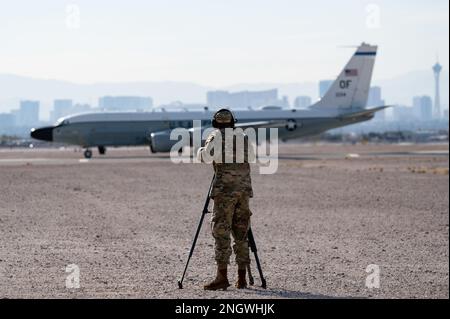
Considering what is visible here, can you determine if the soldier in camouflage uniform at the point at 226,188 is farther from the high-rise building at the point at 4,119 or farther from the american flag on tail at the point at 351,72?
the american flag on tail at the point at 351,72

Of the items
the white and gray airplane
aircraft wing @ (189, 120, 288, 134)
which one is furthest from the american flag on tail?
aircraft wing @ (189, 120, 288, 134)

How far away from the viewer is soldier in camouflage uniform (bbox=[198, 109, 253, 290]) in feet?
40.1

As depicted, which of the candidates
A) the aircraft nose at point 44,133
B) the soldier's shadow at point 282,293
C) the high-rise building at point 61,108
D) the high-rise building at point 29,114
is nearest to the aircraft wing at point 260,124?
the aircraft nose at point 44,133

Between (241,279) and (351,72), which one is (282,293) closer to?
(241,279)

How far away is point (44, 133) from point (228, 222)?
55.7 metres

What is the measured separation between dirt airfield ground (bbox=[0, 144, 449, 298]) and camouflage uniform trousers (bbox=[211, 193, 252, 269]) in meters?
0.63

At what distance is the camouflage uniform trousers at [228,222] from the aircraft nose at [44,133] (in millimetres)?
55097

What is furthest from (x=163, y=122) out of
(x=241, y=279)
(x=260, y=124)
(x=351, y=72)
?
(x=241, y=279)

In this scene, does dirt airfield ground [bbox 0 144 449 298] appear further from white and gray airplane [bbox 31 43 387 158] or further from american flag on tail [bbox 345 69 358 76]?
american flag on tail [bbox 345 69 358 76]

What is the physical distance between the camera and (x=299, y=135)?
219 feet

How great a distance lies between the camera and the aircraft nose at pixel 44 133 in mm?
66125

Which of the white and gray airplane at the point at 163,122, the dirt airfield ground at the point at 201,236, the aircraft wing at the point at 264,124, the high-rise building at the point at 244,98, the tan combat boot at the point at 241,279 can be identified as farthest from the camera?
the high-rise building at the point at 244,98

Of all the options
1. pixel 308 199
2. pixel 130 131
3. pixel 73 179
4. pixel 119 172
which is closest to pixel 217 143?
pixel 308 199
